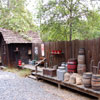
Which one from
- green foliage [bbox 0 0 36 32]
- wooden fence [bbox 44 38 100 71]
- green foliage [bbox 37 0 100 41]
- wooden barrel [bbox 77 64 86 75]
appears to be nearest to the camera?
wooden fence [bbox 44 38 100 71]

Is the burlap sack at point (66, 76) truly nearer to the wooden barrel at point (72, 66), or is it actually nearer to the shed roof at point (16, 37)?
the wooden barrel at point (72, 66)

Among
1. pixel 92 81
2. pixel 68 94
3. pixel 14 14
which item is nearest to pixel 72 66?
pixel 68 94

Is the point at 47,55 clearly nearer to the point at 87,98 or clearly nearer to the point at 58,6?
the point at 58,6

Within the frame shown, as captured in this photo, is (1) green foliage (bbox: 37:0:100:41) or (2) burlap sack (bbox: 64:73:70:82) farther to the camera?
(1) green foliage (bbox: 37:0:100:41)

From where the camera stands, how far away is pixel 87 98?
17.6ft

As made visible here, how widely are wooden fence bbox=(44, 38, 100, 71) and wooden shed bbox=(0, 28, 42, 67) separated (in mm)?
3460

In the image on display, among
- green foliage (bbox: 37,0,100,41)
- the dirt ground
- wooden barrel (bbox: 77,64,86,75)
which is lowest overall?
the dirt ground

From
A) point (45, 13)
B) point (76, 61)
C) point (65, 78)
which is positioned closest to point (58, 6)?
point (45, 13)

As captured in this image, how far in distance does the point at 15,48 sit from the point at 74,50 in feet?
21.0

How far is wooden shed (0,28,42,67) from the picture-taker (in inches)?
476

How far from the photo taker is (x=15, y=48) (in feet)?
40.4

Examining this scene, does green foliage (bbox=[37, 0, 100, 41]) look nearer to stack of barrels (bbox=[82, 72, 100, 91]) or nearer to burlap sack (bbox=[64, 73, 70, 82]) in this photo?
burlap sack (bbox=[64, 73, 70, 82])

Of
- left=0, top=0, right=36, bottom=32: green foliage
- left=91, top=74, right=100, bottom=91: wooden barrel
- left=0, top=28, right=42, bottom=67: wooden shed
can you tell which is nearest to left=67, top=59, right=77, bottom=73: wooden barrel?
left=91, top=74, right=100, bottom=91: wooden barrel

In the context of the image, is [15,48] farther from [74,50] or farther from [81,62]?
[81,62]
